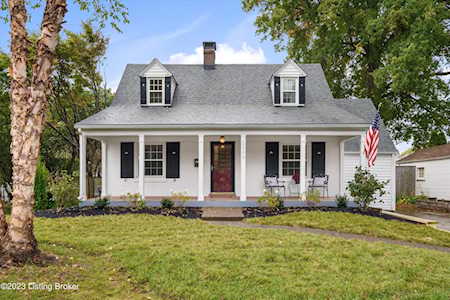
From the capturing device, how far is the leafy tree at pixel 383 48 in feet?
48.8

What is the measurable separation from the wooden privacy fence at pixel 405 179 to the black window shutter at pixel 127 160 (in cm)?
1325

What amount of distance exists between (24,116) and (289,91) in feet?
32.2

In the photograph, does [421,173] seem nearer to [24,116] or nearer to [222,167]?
[222,167]

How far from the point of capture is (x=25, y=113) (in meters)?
5.05

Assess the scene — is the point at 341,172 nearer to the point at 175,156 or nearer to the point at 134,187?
the point at 175,156

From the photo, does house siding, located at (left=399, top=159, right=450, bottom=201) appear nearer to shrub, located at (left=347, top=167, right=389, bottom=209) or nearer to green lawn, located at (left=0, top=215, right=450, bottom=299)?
shrub, located at (left=347, top=167, right=389, bottom=209)

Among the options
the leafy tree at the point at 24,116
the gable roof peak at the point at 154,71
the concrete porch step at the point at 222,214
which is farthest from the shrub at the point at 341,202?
the leafy tree at the point at 24,116

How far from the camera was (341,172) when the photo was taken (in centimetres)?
1227

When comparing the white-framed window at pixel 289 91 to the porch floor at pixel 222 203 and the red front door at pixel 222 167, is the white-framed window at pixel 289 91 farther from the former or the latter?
the porch floor at pixel 222 203

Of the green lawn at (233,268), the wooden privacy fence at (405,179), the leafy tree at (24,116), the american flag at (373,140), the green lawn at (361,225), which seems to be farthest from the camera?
the wooden privacy fence at (405,179)

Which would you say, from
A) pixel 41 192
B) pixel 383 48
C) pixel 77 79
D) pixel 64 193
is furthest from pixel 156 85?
pixel 383 48

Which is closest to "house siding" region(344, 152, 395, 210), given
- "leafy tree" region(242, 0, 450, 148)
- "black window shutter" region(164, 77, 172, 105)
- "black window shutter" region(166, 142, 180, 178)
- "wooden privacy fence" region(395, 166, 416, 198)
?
"wooden privacy fence" region(395, 166, 416, 198)

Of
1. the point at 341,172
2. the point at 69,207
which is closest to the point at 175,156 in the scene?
the point at 69,207

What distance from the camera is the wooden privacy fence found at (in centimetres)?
1634
